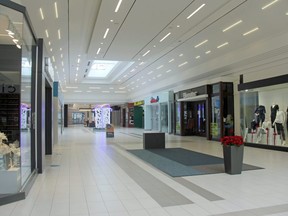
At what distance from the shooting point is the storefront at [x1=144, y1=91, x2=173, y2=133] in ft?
66.3

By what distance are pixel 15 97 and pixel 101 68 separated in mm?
15806

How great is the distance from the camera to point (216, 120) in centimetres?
1435

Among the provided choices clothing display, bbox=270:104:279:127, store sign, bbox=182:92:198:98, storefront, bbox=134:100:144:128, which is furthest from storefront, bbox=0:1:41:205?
storefront, bbox=134:100:144:128

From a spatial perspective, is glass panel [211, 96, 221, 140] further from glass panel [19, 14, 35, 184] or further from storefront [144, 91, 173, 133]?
glass panel [19, 14, 35, 184]

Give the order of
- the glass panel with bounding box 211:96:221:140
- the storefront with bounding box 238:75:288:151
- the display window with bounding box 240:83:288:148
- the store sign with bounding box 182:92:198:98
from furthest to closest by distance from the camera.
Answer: the store sign with bounding box 182:92:198:98 < the glass panel with bounding box 211:96:221:140 < the display window with bounding box 240:83:288:148 < the storefront with bounding box 238:75:288:151

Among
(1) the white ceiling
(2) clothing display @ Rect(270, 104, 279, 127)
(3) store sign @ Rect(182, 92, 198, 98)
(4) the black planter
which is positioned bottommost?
(4) the black planter

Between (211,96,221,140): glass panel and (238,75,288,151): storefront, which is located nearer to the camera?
(238,75,288,151): storefront

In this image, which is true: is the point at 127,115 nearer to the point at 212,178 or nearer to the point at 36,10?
the point at 36,10

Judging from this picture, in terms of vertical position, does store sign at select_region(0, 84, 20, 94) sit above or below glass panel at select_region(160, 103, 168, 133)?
above

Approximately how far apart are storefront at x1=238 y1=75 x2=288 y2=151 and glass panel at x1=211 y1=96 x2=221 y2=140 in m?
1.38

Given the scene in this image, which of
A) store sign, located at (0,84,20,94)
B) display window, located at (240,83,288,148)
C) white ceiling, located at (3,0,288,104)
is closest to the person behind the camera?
store sign, located at (0,84,20,94)

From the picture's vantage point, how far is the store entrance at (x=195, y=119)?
17828 mm

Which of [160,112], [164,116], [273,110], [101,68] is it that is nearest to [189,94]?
[164,116]

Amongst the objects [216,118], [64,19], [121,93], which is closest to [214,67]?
[216,118]
